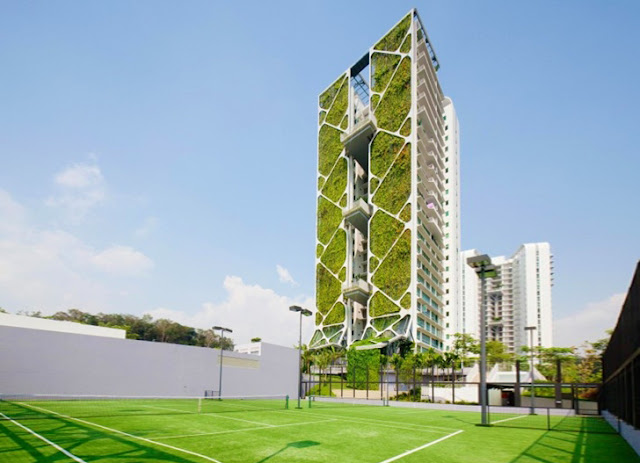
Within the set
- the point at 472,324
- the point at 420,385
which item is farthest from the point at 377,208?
the point at 472,324

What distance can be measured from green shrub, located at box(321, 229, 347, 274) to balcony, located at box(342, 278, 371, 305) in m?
5.00

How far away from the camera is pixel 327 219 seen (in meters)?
93.1

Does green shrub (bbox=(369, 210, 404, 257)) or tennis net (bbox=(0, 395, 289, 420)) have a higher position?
green shrub (bbox=(369, 210, 404, 257))

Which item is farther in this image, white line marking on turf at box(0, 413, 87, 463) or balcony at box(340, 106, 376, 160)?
balcony at box(340, 106, 376, 160)

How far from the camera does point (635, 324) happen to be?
1237 cm

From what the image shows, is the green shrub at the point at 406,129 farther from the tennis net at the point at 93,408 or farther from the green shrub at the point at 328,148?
the tennis net at the point at 93,408

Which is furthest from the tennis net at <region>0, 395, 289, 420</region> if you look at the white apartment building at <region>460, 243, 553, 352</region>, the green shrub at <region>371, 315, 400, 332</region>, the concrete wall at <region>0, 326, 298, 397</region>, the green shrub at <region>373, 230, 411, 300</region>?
the white apartment building at <region>460, 243, 553, 352</region>

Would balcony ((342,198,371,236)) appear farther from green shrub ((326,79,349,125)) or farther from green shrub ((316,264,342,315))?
green shrub ((326,79,349,125))

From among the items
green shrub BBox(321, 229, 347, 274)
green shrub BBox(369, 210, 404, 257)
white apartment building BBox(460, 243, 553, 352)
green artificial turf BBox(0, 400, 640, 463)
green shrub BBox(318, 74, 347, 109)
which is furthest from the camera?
white apartment building BBox(460, 243, 553, 352)

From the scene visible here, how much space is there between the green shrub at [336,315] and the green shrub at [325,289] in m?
1.14

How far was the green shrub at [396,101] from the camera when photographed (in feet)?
264

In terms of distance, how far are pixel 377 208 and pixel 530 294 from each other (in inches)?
5364

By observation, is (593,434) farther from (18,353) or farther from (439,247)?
(439,247)

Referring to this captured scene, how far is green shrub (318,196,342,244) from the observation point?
297 ft
